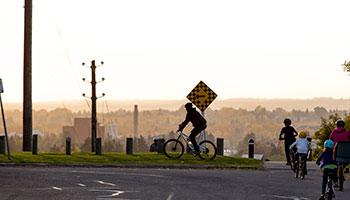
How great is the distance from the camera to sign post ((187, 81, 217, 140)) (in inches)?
992

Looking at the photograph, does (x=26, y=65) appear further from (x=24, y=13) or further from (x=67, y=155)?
(x=67, y=155)

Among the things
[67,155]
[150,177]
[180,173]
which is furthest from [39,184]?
[67,155]

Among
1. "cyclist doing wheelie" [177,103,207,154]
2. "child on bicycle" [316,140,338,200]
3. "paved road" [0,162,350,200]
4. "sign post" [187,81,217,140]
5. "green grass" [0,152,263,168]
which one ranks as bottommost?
"paved road" [0,162,350,200]

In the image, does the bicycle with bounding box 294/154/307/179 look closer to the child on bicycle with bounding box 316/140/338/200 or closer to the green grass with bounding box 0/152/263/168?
the green grass with bounding box 0/152/263/168

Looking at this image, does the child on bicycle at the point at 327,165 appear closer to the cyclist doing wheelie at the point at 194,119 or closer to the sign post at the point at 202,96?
the cyclist doing wheelie at the point at 194,119

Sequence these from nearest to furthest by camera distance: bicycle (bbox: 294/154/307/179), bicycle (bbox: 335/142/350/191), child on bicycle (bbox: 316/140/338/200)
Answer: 1. child on bicycle (bbox: 316/140/338/200)
2. bicycle (bbox: 335/142/350/191)
3. bicycle (bbox: 294/154/307/179)

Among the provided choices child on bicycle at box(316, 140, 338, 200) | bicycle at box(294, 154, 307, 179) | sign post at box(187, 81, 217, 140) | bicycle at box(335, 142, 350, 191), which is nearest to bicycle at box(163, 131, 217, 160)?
sign post at box(187, 81, 217, 140)

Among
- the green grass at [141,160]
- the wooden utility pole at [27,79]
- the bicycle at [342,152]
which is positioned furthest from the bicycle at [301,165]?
the wooden utility pole at [27,79]

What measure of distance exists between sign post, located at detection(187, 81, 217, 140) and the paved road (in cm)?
559

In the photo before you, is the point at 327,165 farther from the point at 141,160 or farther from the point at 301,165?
the point at 141,160

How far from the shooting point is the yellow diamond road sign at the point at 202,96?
82.6ft

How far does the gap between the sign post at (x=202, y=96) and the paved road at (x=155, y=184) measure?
5.59 meters

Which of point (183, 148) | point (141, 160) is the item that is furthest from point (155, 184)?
point (141, 160)

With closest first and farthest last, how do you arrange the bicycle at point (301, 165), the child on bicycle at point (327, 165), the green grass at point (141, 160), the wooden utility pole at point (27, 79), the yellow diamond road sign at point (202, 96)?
the child on bicycle at point (327, 165), the bicycle at point (301, 165), the green grass at point (141, 160), the yellow diamond road sign at point (202, 96), the wooden utility pole at point (27, 79)
